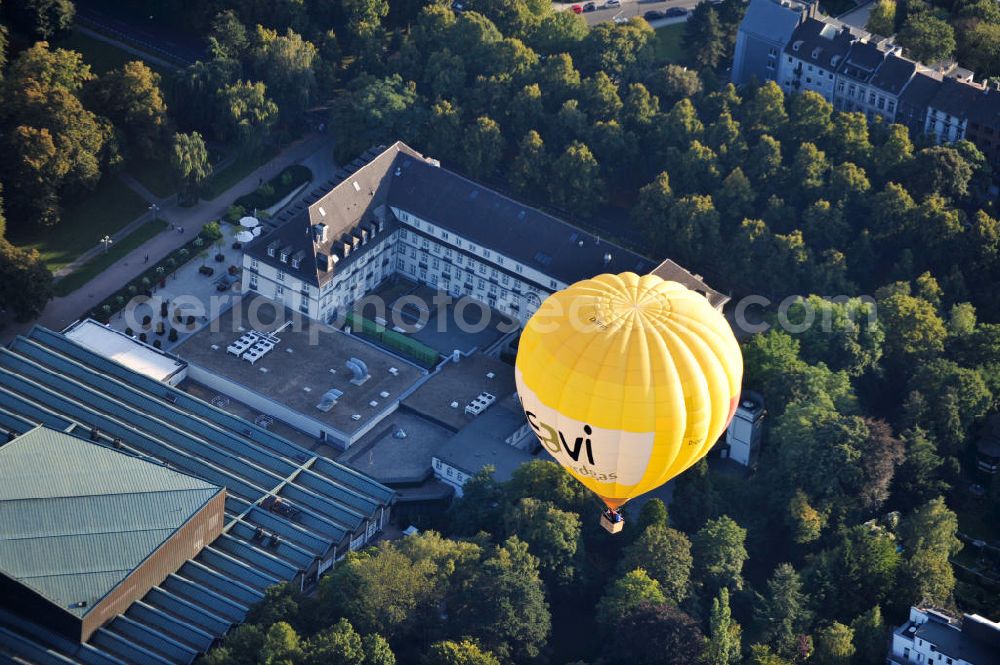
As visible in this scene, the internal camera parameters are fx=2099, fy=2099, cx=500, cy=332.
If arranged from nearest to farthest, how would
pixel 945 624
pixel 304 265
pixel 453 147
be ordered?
pixel 945 624
pixel 304 265
pixel 453 147

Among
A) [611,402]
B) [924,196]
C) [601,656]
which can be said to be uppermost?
[611,402]

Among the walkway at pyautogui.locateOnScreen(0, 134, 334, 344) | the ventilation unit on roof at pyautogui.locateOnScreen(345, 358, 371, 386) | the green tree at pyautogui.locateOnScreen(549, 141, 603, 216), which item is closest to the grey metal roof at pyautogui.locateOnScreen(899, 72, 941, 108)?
the green tree at pyautogui.locateOnScreen(549, 141, 603, 216)

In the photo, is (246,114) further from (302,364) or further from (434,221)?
(302,364)

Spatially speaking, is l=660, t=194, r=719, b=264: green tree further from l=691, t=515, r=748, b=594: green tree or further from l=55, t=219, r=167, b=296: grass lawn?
l=55, t=219, r=167, b=296: grass lawn

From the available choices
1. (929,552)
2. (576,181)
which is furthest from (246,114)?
(929,552)

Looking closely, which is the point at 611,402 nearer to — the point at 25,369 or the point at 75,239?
the point at 25,369

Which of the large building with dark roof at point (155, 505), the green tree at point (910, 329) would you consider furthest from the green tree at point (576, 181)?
the large building with dark roof at point (155, 505)

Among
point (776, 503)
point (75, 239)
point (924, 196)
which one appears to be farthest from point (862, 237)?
point (75, 239)
